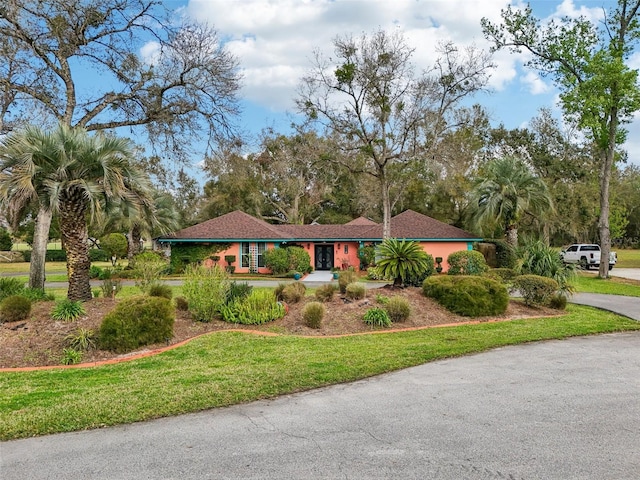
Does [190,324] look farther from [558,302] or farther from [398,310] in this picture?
[558,302]

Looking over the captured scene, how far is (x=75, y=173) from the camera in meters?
9.37

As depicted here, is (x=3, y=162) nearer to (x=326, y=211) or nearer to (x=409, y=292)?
(x=409, y=292)

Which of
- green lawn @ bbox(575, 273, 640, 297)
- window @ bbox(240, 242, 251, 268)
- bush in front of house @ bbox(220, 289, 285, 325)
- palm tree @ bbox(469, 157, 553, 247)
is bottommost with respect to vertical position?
green lawn @ bbox(575, 273, 640, 297)

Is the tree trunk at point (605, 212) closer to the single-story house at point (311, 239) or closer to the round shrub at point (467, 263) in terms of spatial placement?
the round shrub at point (467, 263)

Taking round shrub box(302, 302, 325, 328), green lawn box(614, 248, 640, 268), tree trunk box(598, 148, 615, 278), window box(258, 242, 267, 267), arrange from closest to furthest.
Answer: round shrub box(302, 302, 325, 328)
tree trunk box(598, 148, 615, 278)
window box(258, 242, 267, 267)
green lawn box(614, 248, 640, 268)

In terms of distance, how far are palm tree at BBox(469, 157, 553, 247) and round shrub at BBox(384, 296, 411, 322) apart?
17773 millimetres

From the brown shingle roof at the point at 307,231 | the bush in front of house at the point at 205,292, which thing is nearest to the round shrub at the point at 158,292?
the bush in front of house at the point at 205,292

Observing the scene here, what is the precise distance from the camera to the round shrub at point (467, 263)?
75.8 feet

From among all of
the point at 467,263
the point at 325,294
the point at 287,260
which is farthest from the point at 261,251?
the point at 325,294

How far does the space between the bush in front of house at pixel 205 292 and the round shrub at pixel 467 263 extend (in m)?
16.8

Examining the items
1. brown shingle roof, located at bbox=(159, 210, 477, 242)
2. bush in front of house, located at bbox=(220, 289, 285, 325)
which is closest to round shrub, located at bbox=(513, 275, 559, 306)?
bush in front of house, located at bbox=(220, 289, 285, 325)

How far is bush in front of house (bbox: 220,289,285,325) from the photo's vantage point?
376 inches

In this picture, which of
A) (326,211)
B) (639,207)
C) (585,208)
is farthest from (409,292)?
(639,207)

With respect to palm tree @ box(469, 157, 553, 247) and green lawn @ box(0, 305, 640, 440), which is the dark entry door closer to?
palm tree @ box(469, 157, 553, 247)
